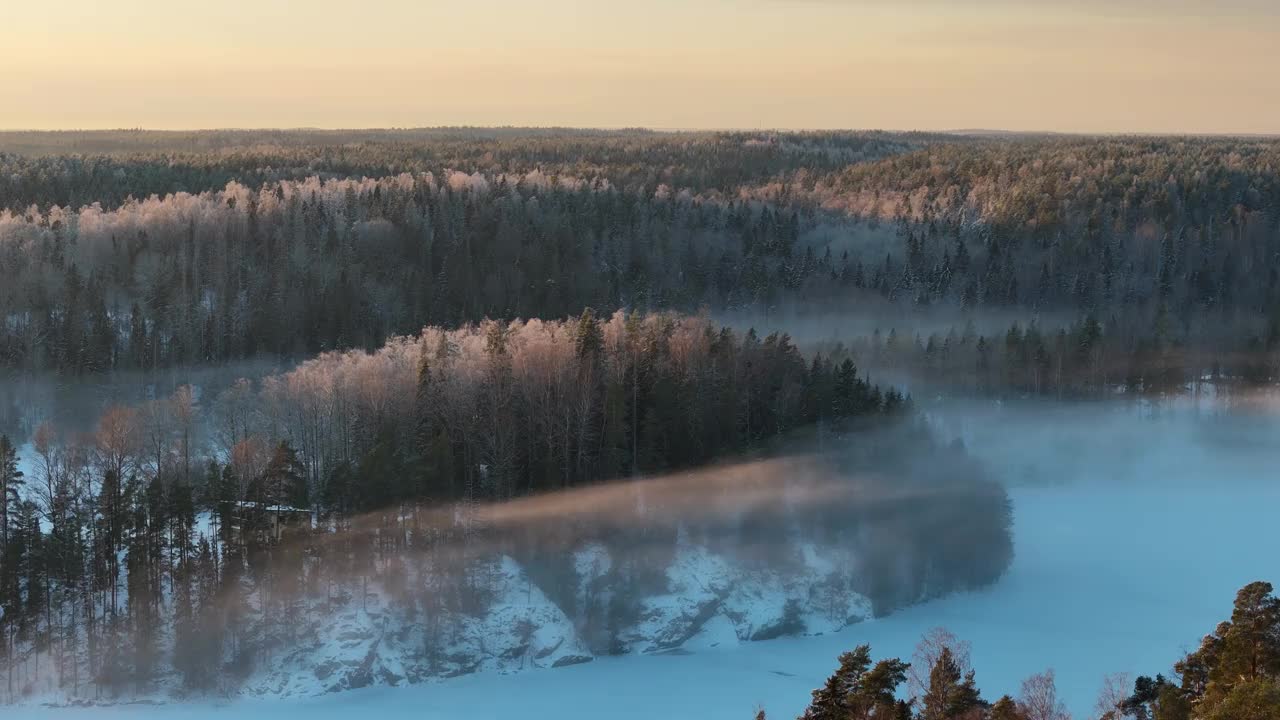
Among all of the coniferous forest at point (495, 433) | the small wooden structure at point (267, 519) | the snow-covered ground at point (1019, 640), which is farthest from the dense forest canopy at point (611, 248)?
the small wooden structure at point (267, 519)

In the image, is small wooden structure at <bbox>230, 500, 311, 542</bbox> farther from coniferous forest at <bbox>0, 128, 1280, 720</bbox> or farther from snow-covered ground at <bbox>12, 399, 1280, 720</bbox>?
snow-covered ground at <bbox>12, 399, 1280, 720</bbox>

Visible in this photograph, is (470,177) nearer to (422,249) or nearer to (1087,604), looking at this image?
(422,249)

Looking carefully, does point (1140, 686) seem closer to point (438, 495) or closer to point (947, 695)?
point (947, 695)

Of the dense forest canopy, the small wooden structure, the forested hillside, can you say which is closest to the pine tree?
the forested hillside

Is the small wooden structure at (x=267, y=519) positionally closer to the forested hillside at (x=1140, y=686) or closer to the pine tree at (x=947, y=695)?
the forested hillside at (x=1140, y=686)

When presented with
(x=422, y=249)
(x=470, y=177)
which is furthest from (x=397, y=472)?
(x=470, y=177)

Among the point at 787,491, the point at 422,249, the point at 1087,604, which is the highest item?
the point at 422,249
